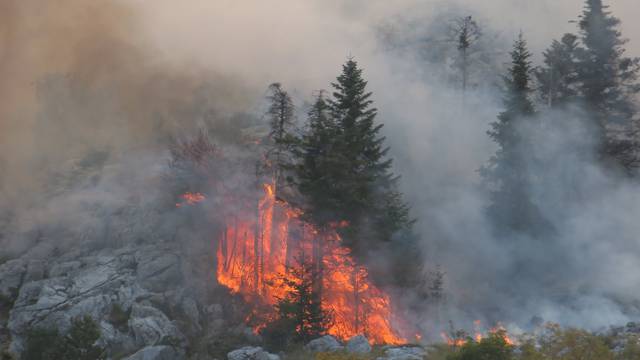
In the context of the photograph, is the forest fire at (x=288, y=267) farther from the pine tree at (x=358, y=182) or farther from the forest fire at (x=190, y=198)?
the forest fire at (x=190, y=198)

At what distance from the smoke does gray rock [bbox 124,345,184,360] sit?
1120 cm

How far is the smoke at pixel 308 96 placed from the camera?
43656 millimetres

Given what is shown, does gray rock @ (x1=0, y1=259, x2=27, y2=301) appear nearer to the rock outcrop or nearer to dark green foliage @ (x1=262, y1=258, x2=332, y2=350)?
the rock outcrop

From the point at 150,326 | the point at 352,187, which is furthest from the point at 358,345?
the point at 150,326

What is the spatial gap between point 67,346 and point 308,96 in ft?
129

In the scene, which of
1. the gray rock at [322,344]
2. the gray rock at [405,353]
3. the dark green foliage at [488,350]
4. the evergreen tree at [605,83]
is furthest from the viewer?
the evergreen tree at [605,83]

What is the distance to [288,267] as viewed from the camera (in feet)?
126

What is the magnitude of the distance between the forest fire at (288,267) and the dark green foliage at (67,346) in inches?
564

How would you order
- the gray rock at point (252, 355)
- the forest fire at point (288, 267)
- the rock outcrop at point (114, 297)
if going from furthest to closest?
the forest fire at point (288, 267)
the rock outcrop at point (114, 297)
the gray rock at point (252, 355)

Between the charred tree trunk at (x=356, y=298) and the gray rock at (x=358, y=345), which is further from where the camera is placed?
the charred tree trunk at (x=356, y=298)

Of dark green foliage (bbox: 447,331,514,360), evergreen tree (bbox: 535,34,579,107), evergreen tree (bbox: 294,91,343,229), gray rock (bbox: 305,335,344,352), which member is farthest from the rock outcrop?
evergreen tree (bbox: 535,34,579,107)

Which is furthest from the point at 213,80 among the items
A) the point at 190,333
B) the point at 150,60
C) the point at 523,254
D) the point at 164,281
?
the point at 523,254

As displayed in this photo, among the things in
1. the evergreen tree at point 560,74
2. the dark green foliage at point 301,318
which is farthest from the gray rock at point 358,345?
the evergreen tree at point 560,74

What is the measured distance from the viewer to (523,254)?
43.8 m
